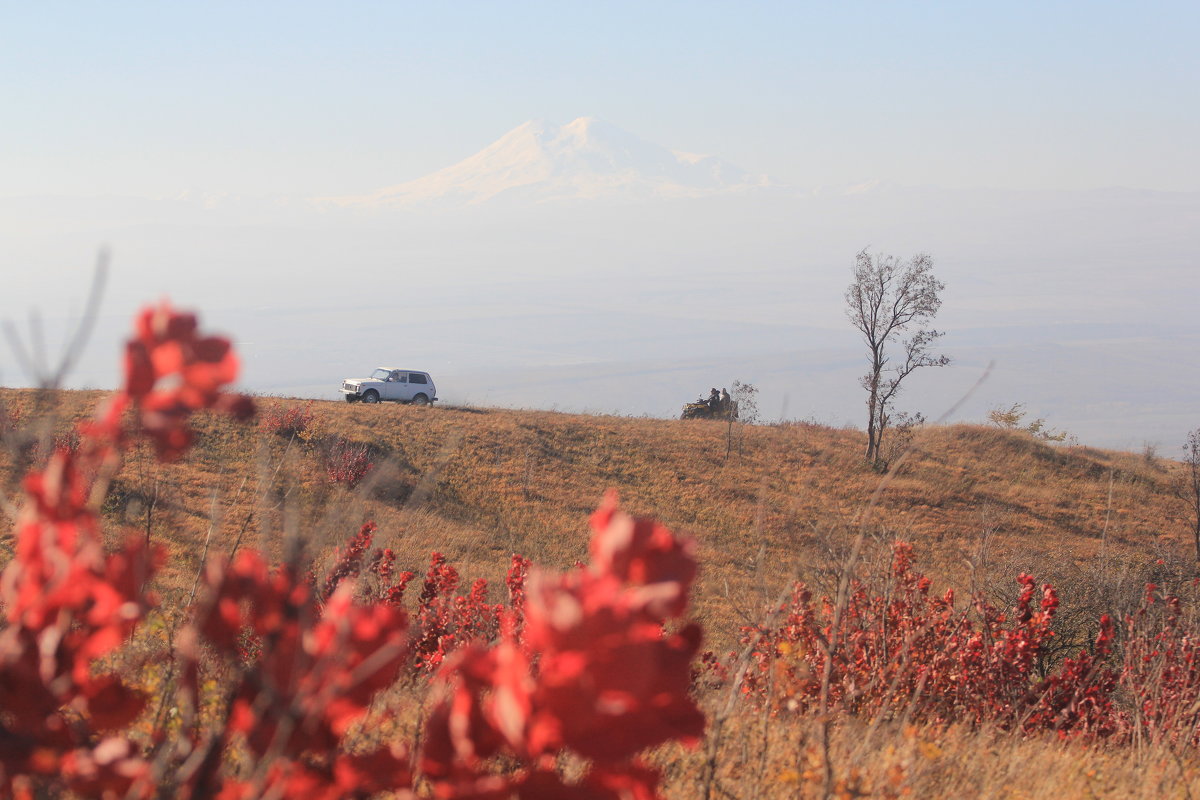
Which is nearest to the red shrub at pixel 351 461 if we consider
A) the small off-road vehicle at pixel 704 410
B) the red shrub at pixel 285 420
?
the red shrub at pixel 285 420

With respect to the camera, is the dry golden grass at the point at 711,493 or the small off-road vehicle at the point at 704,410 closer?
the dry golden grass at the point at 711,493

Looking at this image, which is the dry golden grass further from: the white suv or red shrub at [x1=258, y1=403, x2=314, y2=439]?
the white suv

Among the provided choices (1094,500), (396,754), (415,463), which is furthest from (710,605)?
(1094,500)

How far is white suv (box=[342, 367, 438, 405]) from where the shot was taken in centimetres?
3625

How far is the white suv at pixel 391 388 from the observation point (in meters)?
36.2

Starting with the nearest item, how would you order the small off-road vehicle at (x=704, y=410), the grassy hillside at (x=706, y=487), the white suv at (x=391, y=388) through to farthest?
the grassy hillside at (x=706, y=487), the white suv at (x=391, y=388), the small off-road vehicle at (x=704, y=410)

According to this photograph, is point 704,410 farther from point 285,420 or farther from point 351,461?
point 351,461

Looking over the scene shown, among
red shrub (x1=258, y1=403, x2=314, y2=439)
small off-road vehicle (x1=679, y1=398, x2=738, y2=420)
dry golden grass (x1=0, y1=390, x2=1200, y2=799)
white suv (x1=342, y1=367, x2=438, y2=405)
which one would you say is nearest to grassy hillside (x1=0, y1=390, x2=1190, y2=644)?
dry golden grass (x1=0, y1=390, x2=1200, y2=799)

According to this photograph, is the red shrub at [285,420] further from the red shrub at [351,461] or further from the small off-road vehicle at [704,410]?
the small off-road vehicle at [704,410]

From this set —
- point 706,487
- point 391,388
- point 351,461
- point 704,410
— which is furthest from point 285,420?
point 704,410

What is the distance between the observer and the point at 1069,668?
7.55 m

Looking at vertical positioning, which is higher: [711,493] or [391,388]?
[391,388]

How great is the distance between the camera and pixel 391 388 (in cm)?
3650

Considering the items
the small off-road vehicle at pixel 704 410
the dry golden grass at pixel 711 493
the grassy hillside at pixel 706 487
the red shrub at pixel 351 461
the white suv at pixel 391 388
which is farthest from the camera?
the small off-road vehicle at pixel 704 410
